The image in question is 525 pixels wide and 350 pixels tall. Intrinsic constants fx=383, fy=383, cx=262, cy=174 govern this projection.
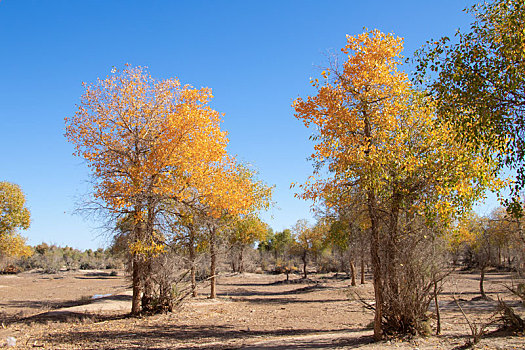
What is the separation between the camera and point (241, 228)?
28062 millimetres

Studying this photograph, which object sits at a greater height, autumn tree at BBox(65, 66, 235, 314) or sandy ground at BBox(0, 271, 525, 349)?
autumn tree at BBox(65, 66, 235, 314)

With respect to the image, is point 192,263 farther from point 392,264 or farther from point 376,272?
point 392,264

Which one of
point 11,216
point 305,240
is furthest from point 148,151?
point 305,240

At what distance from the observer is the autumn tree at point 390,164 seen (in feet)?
30.7

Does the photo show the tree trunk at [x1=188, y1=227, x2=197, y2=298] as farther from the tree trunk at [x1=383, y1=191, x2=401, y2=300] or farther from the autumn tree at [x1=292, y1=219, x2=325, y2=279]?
the autumn tree at [x1=292, y1=219, x2=325, y2=279]

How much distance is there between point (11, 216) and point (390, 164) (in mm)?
29451

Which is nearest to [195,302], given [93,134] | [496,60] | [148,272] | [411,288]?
[148,272]

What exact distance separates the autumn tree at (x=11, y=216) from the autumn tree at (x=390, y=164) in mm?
27347

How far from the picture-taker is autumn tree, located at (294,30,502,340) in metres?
9.37

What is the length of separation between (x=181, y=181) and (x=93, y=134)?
3838 mm

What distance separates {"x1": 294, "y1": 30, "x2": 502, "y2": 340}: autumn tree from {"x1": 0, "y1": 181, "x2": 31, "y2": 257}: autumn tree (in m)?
27.3

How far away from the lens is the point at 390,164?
954 centimetres

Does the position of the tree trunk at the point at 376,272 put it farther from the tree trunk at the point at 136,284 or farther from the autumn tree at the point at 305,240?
the autumn tree at the point at 305,240

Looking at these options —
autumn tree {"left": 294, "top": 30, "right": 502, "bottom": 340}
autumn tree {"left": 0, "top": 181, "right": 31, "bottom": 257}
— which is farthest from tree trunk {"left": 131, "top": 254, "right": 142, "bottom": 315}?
autumn tree {"left": 0, "top": 181, "right": 31, "bottom": 257}
